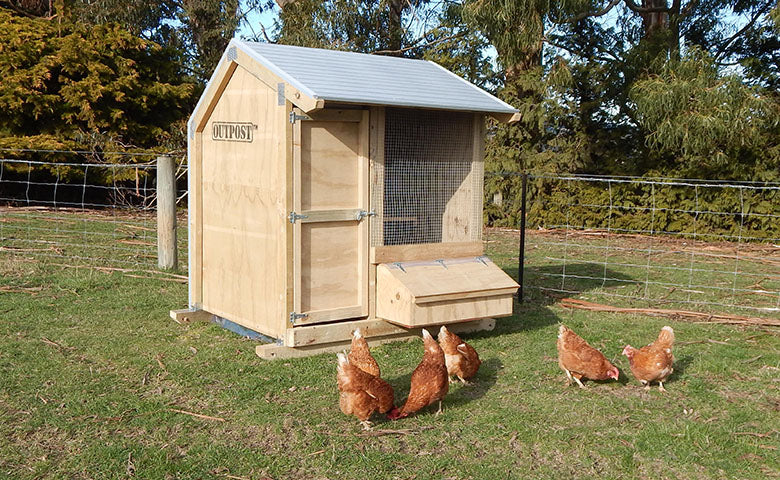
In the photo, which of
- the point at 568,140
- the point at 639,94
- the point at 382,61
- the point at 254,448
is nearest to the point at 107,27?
the point at 568,140

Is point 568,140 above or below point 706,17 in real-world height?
below

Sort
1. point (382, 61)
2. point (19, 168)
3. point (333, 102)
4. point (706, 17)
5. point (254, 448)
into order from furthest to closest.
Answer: point (706, 17) → point (19, 168) → point (382, 61) → point (333, 102) → point (254, 448)

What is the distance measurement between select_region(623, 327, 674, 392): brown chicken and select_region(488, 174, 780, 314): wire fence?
3200 mm

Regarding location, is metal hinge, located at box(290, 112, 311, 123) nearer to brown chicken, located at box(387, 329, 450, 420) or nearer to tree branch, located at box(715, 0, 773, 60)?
brown chicken, located at box(387, 329, 450, 420)

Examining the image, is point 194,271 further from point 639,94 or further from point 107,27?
point 107,27

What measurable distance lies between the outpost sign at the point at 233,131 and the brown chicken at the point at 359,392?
101 inches

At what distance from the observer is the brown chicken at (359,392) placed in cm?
483

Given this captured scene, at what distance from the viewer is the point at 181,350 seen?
6594 mm

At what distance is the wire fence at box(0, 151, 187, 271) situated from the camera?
10750 mm

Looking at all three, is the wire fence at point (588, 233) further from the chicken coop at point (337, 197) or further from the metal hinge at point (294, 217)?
the metal hinge at point (294, 217)

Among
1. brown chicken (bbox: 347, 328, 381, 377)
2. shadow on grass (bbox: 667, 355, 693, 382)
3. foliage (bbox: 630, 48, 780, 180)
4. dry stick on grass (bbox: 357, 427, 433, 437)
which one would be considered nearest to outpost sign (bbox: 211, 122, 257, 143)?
brown chicken (bbox: 347, 328, 381, 377)

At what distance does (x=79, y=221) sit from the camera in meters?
14.7

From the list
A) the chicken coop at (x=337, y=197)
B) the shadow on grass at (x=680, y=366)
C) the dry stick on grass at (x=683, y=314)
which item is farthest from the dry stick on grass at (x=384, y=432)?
the dry stick on grass at (x=683, y=314)

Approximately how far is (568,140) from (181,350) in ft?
39.1
